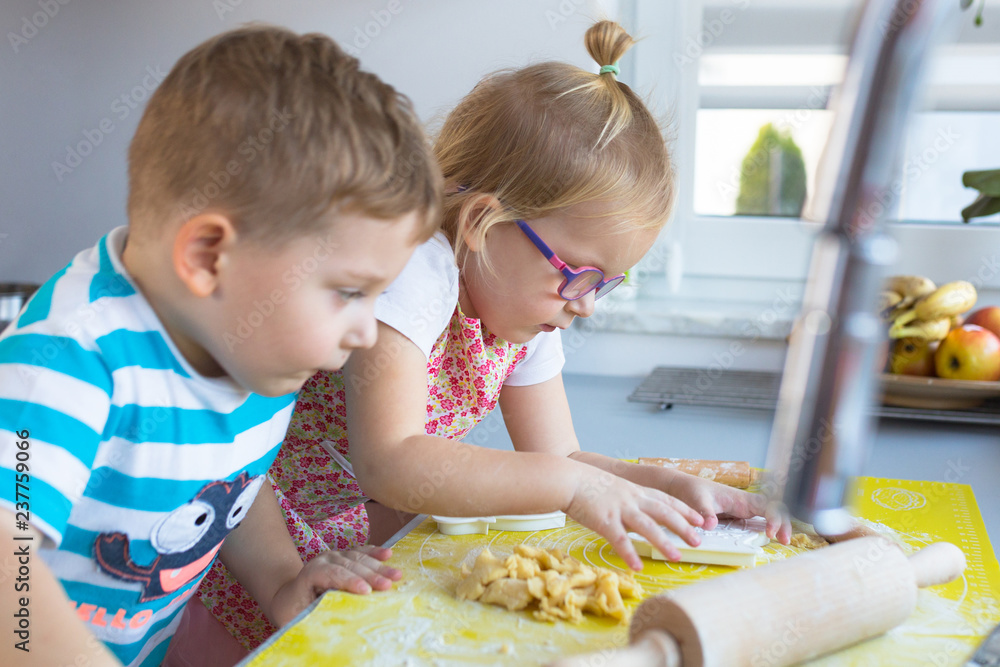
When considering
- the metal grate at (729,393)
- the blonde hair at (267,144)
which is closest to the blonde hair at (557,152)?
the blonde hair at (267,144)

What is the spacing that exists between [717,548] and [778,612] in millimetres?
177

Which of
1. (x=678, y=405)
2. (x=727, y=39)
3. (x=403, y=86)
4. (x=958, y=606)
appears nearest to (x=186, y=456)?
(x=958, y=606)

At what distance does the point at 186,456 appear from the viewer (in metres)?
0.66

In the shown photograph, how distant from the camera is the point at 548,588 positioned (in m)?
0.64

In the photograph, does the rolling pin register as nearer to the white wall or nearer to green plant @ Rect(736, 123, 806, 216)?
green plant @ Rect(736, 123, 806, 216)

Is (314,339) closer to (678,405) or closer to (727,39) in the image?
(678,405)

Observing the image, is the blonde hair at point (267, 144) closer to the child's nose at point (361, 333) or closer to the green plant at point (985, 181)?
the child's nose at point (361, 333)

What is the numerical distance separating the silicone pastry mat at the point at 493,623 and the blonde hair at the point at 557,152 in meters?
→ 0.34

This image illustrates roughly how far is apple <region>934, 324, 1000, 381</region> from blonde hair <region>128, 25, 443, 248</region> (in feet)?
3.90

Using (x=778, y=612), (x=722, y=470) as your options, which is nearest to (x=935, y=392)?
(x=722, y=470)

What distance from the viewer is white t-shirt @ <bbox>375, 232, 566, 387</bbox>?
792 millimetres

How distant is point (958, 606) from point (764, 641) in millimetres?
235

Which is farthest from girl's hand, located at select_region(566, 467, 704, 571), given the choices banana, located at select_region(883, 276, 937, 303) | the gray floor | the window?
the window

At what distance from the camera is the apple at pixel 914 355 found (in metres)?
1.47
